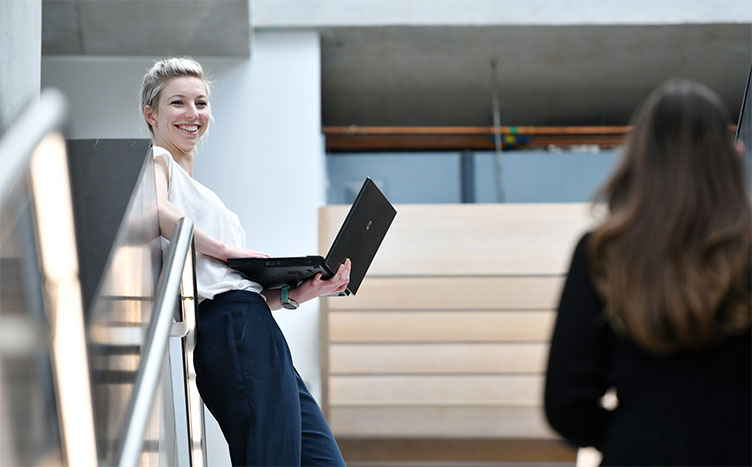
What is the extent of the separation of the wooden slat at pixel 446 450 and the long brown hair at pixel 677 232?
15.9ft

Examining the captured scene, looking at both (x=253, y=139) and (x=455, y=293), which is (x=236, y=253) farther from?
(x=455, y=293)

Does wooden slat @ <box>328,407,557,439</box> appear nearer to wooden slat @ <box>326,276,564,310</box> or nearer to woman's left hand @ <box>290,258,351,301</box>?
wooden slat @ <box>326,276,564,310</box>

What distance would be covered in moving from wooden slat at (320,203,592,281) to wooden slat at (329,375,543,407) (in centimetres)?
63

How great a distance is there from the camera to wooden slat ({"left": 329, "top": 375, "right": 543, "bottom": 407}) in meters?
5.93

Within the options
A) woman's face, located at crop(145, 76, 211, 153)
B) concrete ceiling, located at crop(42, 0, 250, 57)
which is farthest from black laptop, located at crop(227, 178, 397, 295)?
concrete ceiling, located at crop(42, 0, 250, 57)

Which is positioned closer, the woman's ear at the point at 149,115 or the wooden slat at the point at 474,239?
the woman's ear at the point at 149,115

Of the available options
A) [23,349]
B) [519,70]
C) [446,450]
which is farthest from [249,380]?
[519,70]

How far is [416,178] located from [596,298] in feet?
16.7

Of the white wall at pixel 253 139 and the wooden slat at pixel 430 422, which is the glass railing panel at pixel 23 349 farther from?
the wooden slat at pixel 430 422

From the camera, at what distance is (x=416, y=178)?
21.3ft

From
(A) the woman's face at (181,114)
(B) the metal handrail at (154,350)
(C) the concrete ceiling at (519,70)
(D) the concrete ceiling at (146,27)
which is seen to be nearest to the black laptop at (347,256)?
(B) the metal handrail at (154,350)

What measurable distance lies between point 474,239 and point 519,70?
1.46 meters

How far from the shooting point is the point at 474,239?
6.10 metres

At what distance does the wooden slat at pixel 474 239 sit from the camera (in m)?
6.05
